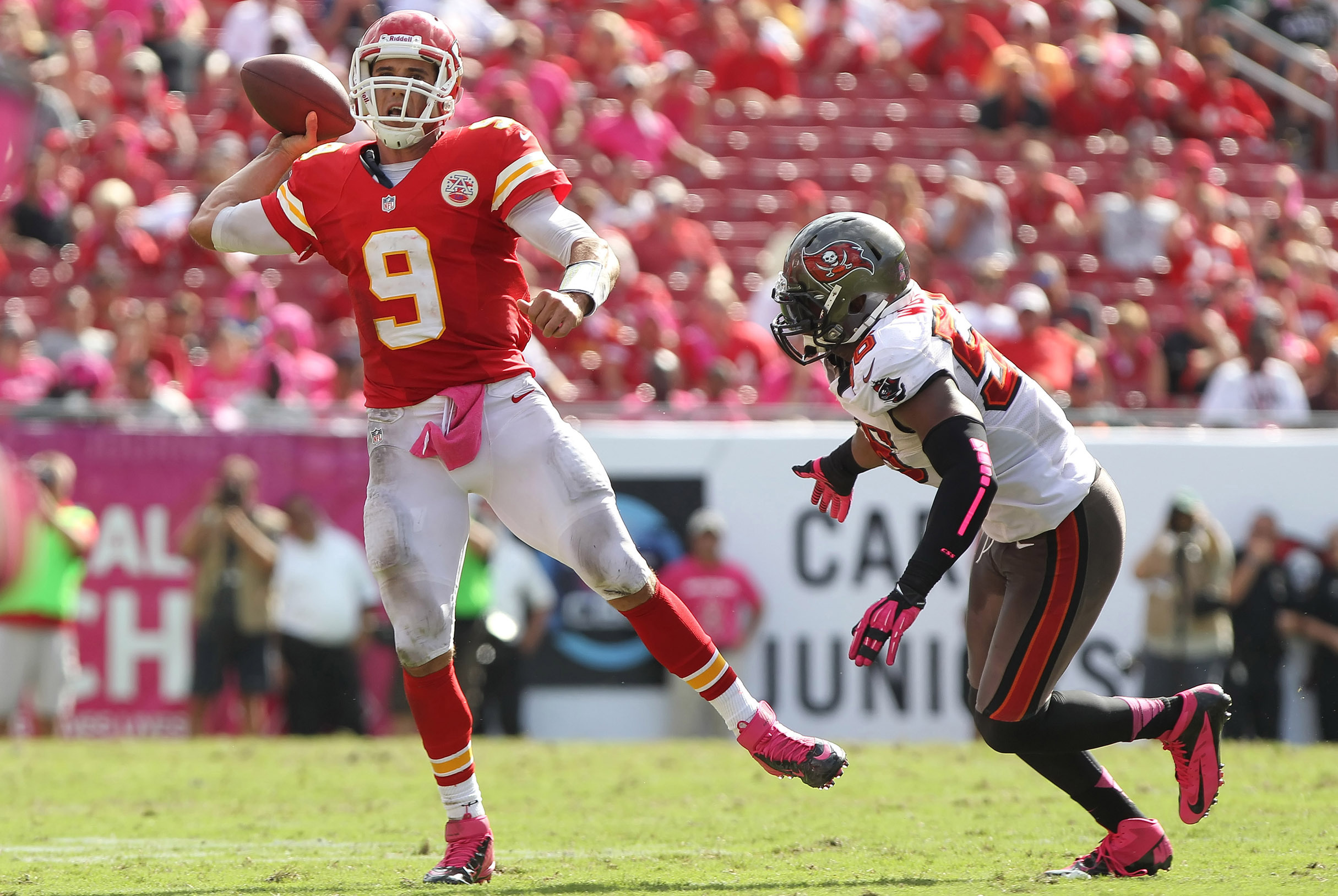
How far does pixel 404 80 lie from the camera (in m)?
4.86

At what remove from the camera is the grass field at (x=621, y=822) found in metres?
4.80

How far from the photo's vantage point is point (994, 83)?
47.8 ft

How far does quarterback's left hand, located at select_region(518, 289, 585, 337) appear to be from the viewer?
14.8ft

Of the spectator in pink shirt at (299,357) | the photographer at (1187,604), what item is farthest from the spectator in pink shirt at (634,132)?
the photographer at (1187,604)

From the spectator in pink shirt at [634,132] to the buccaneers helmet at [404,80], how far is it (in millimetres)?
8175

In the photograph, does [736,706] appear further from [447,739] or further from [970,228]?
[970,228]

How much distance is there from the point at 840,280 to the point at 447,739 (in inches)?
63.9

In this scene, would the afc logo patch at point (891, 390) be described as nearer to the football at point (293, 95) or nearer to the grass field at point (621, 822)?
the grass field at point (621, 822)

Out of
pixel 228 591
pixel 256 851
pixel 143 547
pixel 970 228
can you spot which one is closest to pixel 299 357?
pixel 143 547

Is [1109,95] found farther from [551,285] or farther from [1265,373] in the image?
[551,285]

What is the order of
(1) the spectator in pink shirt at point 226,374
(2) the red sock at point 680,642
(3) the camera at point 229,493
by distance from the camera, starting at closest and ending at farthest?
(2) the red sock at point 680,642 < (3) the camera at point 229,493 < (1) the spectator in pink shirt at point 226,374

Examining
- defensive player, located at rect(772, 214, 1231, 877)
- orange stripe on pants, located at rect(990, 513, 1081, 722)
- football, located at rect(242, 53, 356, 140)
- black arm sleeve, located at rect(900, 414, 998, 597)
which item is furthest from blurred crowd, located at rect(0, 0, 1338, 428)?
black arm sleeve, located at rect(900, 414, 998, 597)

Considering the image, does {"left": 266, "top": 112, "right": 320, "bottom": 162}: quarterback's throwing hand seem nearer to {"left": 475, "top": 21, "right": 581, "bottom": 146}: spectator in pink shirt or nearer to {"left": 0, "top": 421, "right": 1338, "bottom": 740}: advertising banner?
{"left": 0, "top": 421, "right": 1338, "bottom": 740}: advertising banner

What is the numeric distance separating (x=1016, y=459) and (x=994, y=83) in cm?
1042
